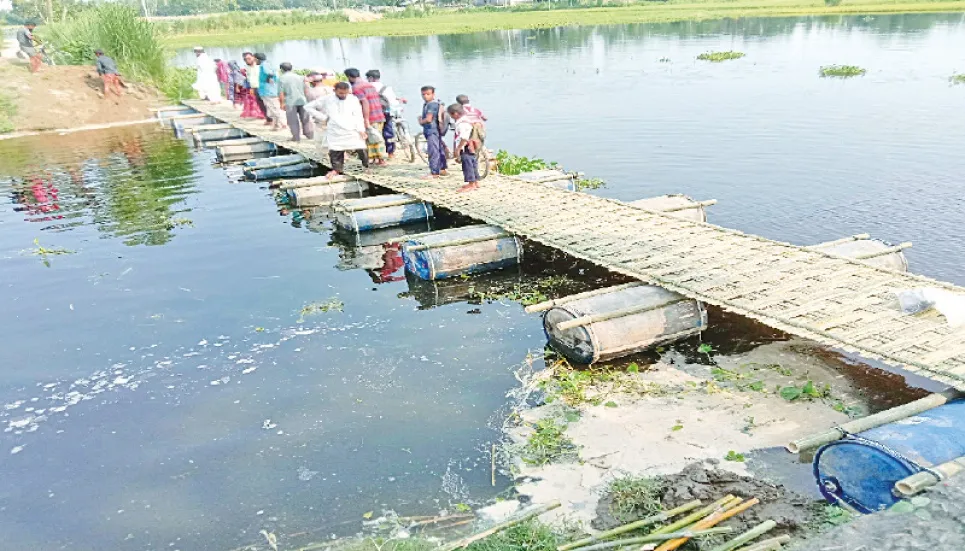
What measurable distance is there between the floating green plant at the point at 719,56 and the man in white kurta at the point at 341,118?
27.8m

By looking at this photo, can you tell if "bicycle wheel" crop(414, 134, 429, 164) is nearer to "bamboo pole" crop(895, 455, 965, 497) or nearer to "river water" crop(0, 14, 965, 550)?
"river water" crop(0, 14, 965, 550)

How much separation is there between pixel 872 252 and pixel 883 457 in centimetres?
505

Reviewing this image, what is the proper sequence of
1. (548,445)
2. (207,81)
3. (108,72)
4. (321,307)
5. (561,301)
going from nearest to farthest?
(548,445) < (561,301) < (321,307) < (108,72) < (207,81)

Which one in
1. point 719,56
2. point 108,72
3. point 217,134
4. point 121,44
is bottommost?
point 719,56

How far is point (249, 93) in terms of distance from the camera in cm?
2406

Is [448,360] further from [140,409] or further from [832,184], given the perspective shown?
[832,184]

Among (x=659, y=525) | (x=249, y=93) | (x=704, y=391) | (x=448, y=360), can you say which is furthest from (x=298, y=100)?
(x=659, y=525)

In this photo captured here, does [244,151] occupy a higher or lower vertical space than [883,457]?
higher

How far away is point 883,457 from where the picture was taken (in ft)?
17.0

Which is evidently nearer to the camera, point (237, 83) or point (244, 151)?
point (244, 151)

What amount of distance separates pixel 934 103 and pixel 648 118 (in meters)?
9.54

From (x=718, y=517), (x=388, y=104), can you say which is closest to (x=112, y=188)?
(x=388, y=104)

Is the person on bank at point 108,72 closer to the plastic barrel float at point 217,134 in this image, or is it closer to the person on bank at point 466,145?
the plastic barrel float at point 217,134

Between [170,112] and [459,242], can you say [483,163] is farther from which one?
[170,112]
